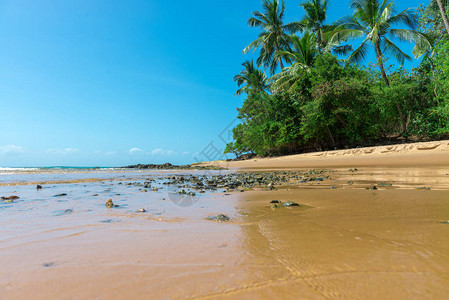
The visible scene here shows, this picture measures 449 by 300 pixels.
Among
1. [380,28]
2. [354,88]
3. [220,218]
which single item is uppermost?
[380,28]

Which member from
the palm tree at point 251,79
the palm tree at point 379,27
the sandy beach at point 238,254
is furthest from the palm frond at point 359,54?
the sandy beach at point 238,254

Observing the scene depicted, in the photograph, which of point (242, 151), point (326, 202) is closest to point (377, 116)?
point (242, 151)

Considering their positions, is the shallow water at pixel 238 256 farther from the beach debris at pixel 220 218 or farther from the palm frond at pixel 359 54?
the palm frond at pixel 359 54

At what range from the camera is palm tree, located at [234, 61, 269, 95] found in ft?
96.0

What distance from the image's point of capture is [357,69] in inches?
741

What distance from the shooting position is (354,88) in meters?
15.5

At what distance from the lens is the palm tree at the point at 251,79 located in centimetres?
2927

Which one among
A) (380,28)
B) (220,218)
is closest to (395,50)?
(380,28)

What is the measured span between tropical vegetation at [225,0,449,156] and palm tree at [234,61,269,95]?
6.01 metres

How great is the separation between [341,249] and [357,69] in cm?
2171

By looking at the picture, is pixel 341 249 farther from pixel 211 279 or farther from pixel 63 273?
pixel 63 273

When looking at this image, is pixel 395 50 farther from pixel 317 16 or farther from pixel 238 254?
pixel 238 254

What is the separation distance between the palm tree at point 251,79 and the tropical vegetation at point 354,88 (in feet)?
19.7

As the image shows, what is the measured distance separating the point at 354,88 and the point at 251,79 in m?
16.1
